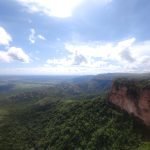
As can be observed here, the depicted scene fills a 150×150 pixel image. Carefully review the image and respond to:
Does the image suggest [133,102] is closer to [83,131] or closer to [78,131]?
[83,131]

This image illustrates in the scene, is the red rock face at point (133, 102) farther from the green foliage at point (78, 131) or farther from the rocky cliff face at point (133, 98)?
the green foliage at point (78, 131)

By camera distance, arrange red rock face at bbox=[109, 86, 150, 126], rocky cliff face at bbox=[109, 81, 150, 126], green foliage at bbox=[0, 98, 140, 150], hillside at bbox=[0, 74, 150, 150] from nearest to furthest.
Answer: red rock face at bbox=[109, 86, 150, 126], rocky cliff face at bbox=[109, 81, 150, 126], hillside at bbox=[0, 74, 150, 150], green foliage at bbox=[0, 98, 140, 150]

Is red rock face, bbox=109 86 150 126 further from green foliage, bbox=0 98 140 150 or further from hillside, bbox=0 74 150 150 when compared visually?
green foliage, bbox=0 98 140 150

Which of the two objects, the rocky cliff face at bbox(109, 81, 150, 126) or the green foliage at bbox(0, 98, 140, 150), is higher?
the rocky cliff face at bbox(109, 81, 150, 126)

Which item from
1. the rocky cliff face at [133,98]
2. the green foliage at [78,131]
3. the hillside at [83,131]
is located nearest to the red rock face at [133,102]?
the rocky cliff face at [133,98]

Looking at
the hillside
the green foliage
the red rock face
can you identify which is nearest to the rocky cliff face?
the red rock face

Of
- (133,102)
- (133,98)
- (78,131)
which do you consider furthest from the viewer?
(78,131)

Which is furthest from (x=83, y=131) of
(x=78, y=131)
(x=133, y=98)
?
(x=133, y=98)

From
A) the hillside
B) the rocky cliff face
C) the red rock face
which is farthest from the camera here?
the hillside

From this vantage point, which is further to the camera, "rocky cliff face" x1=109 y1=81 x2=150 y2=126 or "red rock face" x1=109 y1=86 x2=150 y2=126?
"rocky cliff face" x1=109 y1=81 x2=150 y2=126

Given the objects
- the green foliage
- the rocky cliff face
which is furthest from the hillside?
the rocky cliff face
